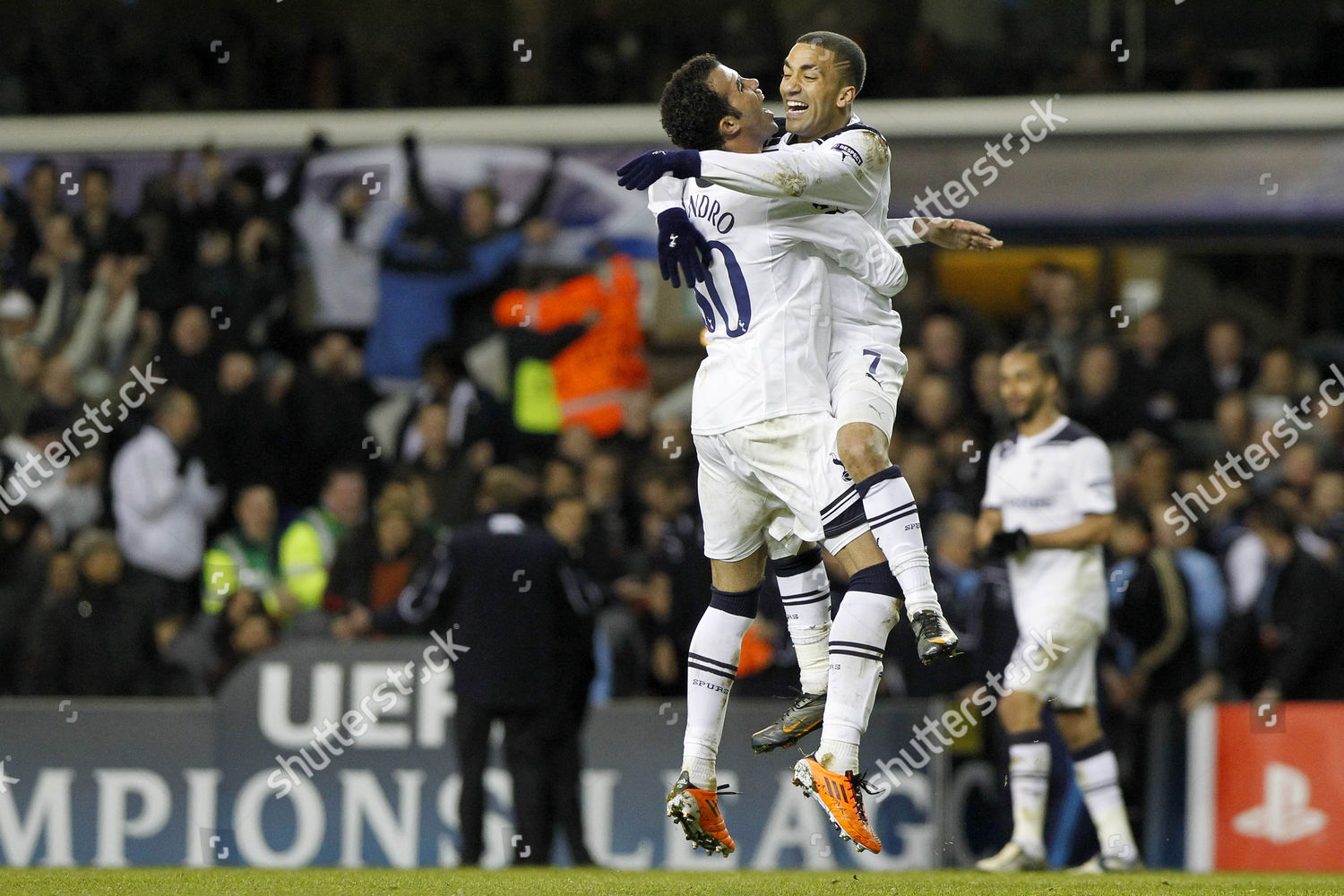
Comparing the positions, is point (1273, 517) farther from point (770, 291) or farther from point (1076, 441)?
point (770, 291)

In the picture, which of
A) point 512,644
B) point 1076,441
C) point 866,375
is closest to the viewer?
point 866,375

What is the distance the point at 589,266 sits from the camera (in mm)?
13711

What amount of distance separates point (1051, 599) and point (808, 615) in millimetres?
3060

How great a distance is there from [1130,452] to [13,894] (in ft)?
24.7

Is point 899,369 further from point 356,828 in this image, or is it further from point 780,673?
point 356,828

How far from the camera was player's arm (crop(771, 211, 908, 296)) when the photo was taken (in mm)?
6168

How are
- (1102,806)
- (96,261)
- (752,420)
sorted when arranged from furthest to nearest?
1. (96,261)
2. (1102,806)
3. (752,420)

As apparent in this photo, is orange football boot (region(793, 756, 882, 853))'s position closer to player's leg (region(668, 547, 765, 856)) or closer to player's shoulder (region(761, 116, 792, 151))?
player's leg (region(668, 547, 765, 856))

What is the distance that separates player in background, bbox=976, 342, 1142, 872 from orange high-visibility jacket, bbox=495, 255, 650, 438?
3.87 metres

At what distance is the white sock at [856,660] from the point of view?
6035mm

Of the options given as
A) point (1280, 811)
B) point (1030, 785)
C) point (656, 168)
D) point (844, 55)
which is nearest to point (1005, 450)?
point (1030, 785)

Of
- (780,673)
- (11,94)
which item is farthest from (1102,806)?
(11,94)

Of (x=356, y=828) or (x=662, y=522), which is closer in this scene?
(x=356, y=828)

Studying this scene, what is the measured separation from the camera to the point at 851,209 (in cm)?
611
